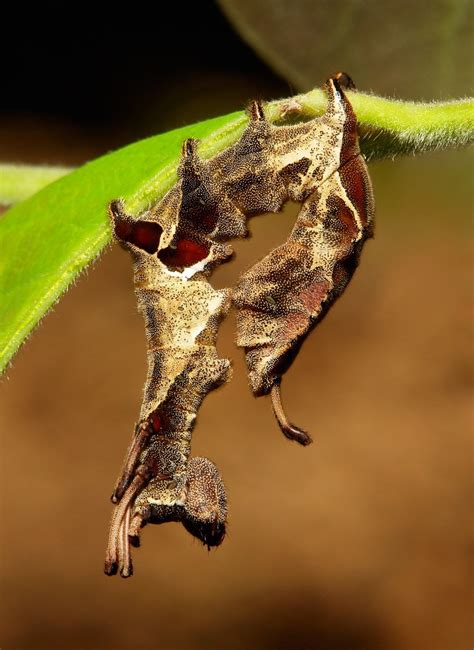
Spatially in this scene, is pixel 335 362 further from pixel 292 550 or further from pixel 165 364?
pixel 165 364

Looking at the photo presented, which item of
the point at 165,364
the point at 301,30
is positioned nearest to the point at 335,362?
the point at 301,30

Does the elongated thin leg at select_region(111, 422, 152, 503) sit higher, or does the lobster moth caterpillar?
the lobster moth caterpillar

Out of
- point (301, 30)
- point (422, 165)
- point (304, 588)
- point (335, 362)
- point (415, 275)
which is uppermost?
point (422, 165)

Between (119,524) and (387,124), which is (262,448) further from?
(387,124)

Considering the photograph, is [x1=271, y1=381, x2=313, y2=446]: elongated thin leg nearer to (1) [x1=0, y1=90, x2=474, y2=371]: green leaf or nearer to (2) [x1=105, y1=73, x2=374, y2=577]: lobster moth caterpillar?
(2) [x1=105, y1=73, x2=374, y2=577]: lobster moth caterpillar

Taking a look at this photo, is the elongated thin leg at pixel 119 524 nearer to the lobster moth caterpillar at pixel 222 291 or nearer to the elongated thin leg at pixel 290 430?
the lobster moth caterpillar at pixel 222 291

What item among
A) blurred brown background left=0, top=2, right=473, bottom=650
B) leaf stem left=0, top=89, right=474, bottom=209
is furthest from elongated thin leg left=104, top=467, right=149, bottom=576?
blurred brown background left=0, top=2, right=473, bottom=650

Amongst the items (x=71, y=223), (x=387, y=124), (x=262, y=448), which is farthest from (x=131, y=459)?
(x=262, y=448)

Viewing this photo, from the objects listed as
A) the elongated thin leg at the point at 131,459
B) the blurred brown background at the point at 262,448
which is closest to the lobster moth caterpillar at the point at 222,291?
the elongated thin leg at the point at 131,459
